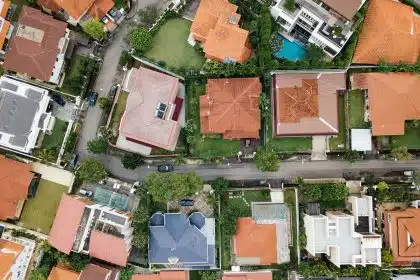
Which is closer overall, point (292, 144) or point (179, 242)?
point (179, 242)

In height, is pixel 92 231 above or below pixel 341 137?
below

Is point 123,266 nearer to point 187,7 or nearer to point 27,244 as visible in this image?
point 27,244

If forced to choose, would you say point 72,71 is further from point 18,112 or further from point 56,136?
point 18,112

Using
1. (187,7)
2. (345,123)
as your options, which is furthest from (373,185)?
(187,7)

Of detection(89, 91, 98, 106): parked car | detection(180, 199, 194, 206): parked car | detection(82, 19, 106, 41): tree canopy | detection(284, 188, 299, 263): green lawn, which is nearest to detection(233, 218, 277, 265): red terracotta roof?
detection(284, 188, 299, 263): green lawn

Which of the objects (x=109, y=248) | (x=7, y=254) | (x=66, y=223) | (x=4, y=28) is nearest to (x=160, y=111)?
(x=109, y=248)

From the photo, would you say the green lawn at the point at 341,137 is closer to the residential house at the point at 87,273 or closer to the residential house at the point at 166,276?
the residential house at the point at 166,276
